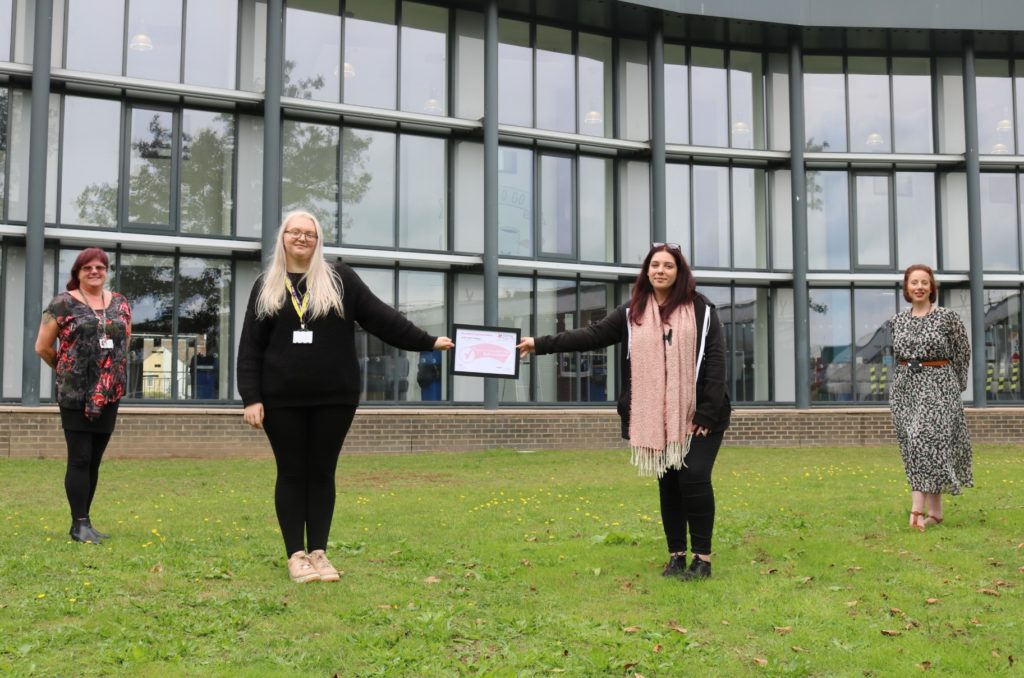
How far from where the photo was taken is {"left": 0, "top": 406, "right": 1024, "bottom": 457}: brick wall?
15820 mm

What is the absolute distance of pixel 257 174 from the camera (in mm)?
19344

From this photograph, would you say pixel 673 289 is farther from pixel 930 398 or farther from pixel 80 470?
pixel 80 470

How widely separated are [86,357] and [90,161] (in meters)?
12.4

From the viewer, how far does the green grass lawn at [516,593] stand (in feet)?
14.2

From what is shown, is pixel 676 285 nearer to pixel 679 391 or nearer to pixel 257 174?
pixel 679 391

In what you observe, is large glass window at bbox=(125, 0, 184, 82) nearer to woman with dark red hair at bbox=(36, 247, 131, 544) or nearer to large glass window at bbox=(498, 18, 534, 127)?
large glass window at bbox=(498, 18, 534, 127)

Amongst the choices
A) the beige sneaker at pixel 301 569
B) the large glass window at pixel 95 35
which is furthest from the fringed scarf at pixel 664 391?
the large glass window at pixel 95 35

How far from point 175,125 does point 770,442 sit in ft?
42.1

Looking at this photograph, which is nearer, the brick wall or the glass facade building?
the brick wall

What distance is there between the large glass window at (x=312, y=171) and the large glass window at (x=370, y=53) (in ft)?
3.12

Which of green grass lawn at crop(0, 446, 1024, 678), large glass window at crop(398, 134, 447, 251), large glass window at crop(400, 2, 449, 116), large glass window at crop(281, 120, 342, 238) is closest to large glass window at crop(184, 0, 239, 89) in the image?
large glass window at crop(281, 120, 342, 238)

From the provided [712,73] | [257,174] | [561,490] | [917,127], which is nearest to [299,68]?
[257,174]

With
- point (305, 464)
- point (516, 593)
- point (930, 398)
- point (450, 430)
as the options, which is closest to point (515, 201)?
point (450, 430)

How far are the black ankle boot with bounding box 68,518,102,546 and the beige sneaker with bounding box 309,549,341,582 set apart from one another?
2.05m
